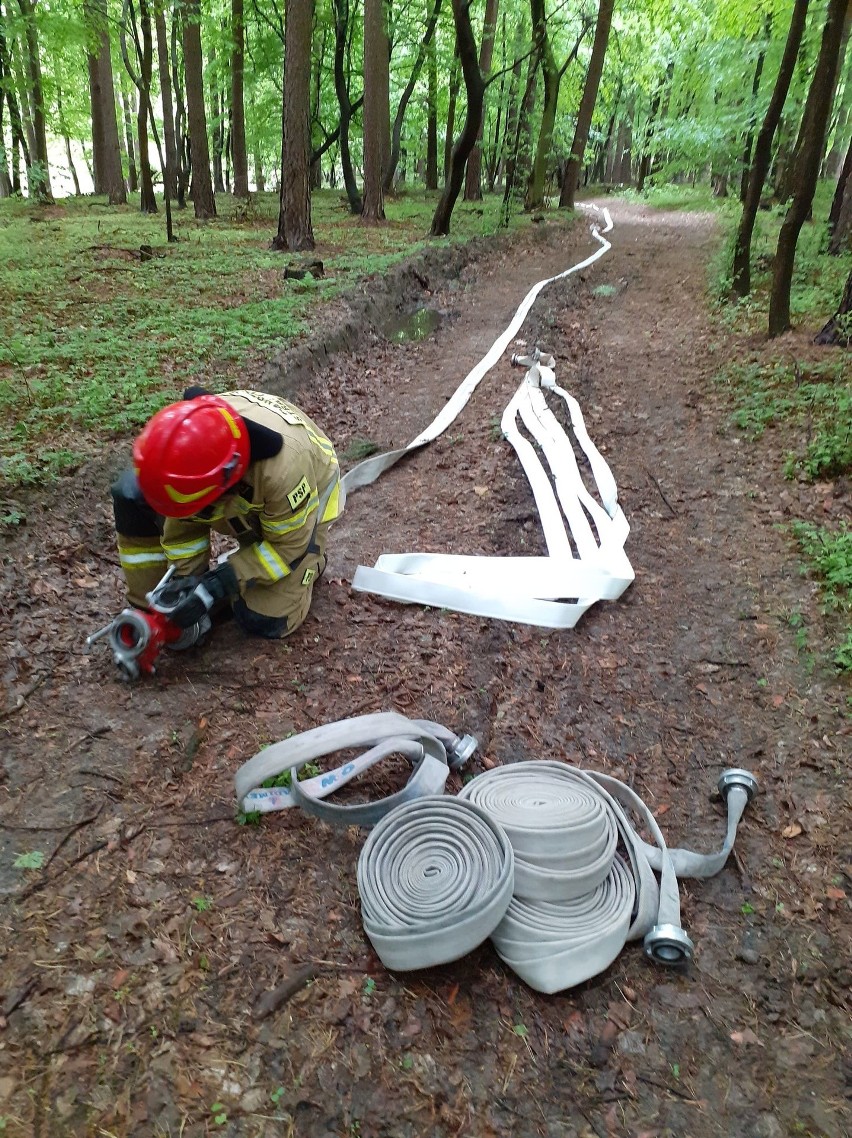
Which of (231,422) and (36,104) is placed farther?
(36,104)

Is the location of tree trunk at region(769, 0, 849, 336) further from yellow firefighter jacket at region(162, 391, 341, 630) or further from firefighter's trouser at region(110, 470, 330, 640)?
firefighter's trouser at region(110, 470, 330, 640)

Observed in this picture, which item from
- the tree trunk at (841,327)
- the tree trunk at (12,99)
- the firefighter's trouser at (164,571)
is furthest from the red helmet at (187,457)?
the tree trunk at (12,99)

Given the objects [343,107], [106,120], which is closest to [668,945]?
[343,107]

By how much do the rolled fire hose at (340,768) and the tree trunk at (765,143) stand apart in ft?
29.1

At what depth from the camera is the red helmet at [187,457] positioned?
107 inches

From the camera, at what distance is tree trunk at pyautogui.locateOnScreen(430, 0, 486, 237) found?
36.4 feet

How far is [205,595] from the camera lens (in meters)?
3.22

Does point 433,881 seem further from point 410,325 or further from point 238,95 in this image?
point 238,95

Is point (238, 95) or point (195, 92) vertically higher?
point (238, 95)

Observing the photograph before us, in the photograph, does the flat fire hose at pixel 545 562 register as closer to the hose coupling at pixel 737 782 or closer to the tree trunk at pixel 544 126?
the hose coupling at pixel 737 782

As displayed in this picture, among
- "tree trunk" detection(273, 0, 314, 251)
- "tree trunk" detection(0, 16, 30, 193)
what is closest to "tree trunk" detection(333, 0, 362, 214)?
"tree trunk" detection(273, 0, 314, 251)

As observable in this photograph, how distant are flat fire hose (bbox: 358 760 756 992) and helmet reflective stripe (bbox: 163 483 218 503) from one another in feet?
4.74

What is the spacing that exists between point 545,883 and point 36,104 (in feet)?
67.2

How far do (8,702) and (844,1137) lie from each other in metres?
3.34
